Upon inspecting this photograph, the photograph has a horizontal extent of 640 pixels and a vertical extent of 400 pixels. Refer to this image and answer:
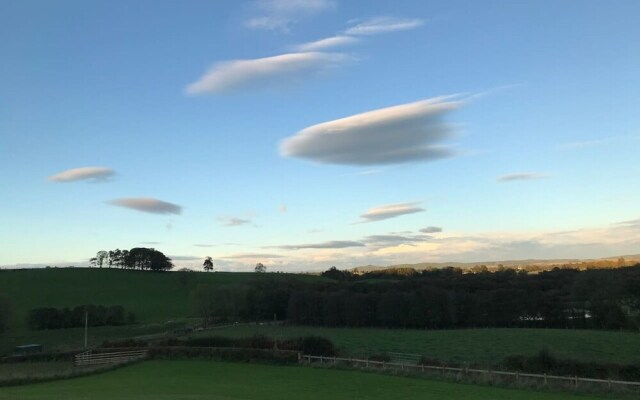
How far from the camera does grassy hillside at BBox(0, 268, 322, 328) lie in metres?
104

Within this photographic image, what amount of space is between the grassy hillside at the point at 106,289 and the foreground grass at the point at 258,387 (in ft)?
213

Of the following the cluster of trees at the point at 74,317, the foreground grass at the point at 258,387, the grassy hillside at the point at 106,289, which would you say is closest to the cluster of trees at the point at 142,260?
the grassy hillside at the point at 106,289

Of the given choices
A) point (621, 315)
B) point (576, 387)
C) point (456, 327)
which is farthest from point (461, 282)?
point (576, 387)

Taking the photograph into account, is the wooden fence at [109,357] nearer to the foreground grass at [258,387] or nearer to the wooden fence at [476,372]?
the foreground grass at [258,387]

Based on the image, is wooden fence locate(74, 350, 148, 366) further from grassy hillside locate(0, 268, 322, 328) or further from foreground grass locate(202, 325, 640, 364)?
grassy hillside locate(0, 268, 322, 328)

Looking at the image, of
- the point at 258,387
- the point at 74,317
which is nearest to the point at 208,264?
the point at 74,317

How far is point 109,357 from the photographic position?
51.2 metres

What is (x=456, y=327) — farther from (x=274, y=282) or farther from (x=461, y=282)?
(x=274, y=282)

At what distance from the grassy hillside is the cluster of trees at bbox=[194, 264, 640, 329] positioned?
1319 cm

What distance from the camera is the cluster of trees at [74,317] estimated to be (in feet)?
300

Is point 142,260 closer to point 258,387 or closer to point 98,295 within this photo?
point 98,295

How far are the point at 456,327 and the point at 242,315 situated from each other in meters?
39.5

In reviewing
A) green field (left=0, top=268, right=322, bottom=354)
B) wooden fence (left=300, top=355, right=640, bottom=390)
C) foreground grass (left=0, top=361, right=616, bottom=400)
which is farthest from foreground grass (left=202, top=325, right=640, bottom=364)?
green field (left=0, top=268, right=322, bottom=354)

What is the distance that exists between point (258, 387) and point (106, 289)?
10266 centimetres
